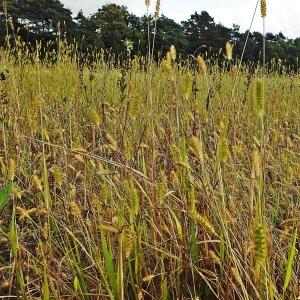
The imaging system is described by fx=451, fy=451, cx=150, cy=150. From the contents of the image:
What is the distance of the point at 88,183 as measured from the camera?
164 centimetres

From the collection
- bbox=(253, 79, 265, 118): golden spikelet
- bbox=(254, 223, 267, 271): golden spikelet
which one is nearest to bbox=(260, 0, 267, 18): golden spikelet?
bbox=(253, 79, 265, 118): golden spikelet

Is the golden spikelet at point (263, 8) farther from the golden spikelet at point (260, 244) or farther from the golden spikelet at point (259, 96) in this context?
the golden spikelet at point (260, 244)

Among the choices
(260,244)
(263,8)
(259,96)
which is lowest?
(260,244)

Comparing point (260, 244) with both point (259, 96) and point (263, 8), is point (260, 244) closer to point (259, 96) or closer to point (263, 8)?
point (259, 96)

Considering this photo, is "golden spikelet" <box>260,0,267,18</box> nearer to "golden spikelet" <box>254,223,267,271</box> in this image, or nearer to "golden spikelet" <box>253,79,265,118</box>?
"golden spikelet" <box>253,79,265,118</box>

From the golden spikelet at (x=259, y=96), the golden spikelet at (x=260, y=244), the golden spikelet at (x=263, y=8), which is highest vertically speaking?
the golden spikelet at (x=263, y=8)

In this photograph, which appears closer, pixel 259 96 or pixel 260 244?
pixel 260 244

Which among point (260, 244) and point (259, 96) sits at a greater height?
point (259, 96)

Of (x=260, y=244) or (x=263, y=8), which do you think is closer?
(x=260, y=244)

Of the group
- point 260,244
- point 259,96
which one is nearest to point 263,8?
point 259,96

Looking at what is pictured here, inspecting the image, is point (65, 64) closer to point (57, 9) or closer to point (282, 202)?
point (282, 202)

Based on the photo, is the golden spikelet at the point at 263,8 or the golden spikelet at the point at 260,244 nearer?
the golden spikelet at the point at 260,244

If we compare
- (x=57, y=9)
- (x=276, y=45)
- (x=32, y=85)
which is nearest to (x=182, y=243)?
(x=32, y=85)

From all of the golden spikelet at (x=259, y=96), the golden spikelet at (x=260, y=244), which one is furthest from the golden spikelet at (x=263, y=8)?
the golden spikelet at (x=260, y=244)
